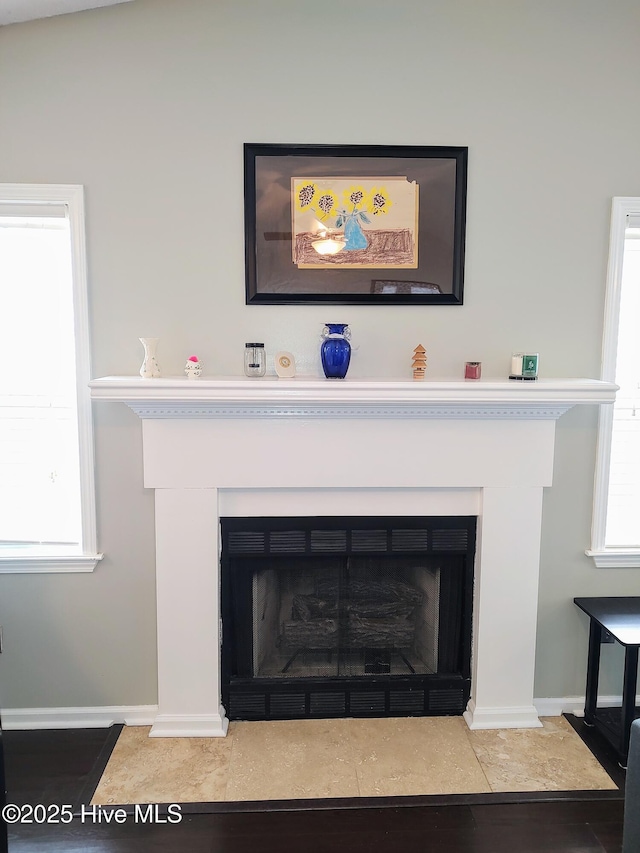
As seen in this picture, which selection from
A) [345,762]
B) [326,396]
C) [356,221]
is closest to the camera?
[326,396]

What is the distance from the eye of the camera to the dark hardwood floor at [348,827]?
6.31 ft

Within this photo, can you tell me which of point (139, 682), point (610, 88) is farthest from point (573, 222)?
point (139, 682)

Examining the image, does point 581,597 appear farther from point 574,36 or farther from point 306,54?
point 306,54

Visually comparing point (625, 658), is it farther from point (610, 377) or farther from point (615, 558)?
point (610, 377)

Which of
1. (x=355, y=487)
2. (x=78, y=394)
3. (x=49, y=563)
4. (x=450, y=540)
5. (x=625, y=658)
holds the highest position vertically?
(x=78, y=394)

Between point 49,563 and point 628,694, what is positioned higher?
point 49,563

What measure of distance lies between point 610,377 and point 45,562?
7.74 ft

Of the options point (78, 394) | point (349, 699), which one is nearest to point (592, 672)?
point (349, 699)

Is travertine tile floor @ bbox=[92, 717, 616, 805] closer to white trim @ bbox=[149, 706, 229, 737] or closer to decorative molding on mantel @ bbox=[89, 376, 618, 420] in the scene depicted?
white trim @ bbox=[149, 706, 229, 737]

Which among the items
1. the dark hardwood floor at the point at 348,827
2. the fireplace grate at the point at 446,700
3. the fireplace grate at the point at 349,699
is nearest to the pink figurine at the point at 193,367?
the fireplace grate at the point at 349,699

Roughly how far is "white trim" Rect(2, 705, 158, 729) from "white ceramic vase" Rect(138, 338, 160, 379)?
1347mm

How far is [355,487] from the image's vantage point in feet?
7.82

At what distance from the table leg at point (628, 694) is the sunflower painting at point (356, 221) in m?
1.63

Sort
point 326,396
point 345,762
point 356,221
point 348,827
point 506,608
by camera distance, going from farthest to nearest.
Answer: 1. point 506,608
2. point 356,221
3. point 345,762
4. point 326,396
5. point 348,827
